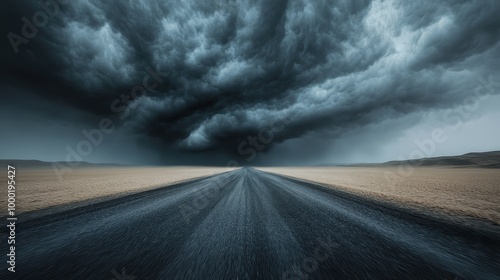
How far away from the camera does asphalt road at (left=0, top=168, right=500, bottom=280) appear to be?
2.92m

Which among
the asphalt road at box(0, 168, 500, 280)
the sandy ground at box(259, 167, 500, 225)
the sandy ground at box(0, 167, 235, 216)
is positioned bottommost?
the sandy ground at box(259, 167, 500, 225)

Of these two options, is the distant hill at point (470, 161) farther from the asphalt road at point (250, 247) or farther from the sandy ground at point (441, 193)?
the asphalt road at point (250, 247)

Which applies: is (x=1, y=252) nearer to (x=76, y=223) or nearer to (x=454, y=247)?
(x=76, y=223)

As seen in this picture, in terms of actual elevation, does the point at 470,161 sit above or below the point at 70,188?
below

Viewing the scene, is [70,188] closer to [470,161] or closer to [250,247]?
[250,247]

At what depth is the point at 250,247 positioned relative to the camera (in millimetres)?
3811

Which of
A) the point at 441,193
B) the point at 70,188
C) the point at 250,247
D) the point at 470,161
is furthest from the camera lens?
the point at 470,161

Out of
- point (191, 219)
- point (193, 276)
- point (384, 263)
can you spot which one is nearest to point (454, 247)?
point (384, 263)

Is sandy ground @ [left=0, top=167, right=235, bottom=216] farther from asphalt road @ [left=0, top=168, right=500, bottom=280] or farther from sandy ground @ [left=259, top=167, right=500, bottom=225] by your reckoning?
sandy ground @ [left=259, top=167, right=500, bottom=225]

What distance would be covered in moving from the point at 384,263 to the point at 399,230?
241 centimetres

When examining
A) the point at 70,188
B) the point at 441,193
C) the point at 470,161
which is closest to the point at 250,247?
the point at 441,193

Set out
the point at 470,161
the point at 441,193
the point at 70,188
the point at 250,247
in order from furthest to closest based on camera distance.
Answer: the point at 470,161 < the point at 70,188 < the point at 441,193 < the point at 250,247

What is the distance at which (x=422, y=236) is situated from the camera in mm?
4637

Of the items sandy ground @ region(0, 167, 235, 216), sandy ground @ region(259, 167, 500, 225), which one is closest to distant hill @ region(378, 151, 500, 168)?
sandy ground @ region(259, 167, 500, 225)
